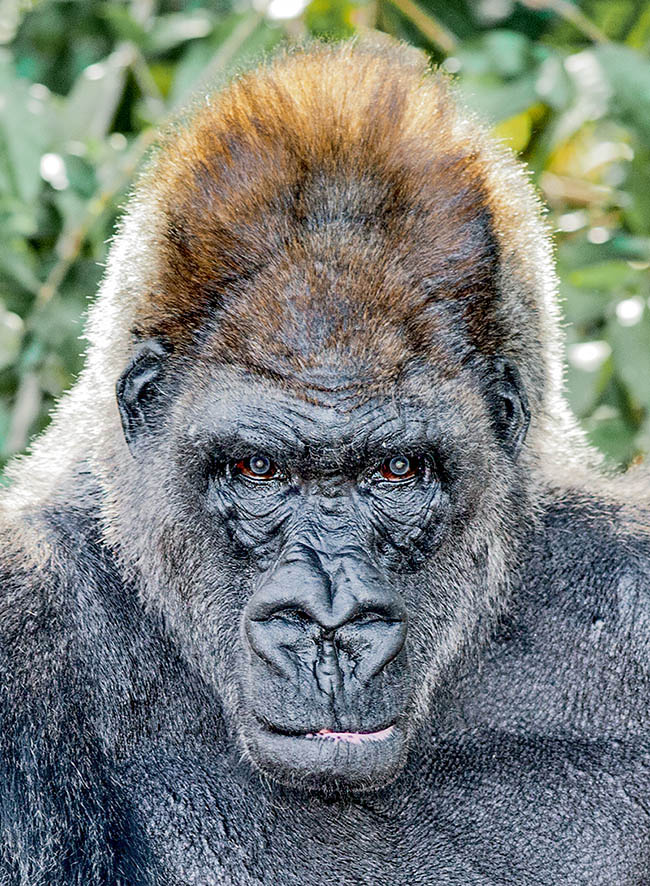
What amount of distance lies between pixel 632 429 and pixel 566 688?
2.21 meters

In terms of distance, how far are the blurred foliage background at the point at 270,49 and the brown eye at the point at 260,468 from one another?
235 centimetres

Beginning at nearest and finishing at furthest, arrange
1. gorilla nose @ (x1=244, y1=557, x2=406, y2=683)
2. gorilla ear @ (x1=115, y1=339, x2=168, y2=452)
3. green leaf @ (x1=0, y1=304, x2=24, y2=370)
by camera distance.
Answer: gorilla nose @ (x1=244, y1=557, x2=406, y2=683), gorilla ear @ (x1=115, y1=339, x2=168, y2=452), green leaf @ (x1=0, y1=304, x2=24, y2=370)

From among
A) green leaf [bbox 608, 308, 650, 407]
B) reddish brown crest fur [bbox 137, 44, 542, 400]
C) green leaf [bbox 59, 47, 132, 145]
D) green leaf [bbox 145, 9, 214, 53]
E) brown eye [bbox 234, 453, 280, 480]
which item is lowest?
green leaf [bbox 608, 308, 650, 407]

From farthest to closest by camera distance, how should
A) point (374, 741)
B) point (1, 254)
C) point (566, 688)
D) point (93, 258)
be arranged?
1. point (93, 258)
2. point (1, 254)
3. point (566, 688)
4. point (374, 741)

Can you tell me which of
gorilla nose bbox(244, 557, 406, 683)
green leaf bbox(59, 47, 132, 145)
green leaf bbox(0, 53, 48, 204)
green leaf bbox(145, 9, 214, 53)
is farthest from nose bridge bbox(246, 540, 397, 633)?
green leaf bbox(145, 9, 214, 53)

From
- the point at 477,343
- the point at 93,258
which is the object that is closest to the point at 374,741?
the point at 477,343

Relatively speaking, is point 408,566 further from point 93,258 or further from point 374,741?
point 93,258

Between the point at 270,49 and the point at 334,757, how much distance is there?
372 centimetres

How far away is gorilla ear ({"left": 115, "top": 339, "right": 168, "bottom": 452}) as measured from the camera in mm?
3438

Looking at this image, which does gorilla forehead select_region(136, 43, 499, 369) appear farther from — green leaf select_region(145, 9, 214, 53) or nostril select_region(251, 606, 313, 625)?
green leaf select_region(145, 9, 214, 53)

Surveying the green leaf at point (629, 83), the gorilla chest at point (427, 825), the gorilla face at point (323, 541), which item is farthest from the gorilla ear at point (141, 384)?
the green leaf at point (629, 83)

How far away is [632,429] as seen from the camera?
5.74 meters

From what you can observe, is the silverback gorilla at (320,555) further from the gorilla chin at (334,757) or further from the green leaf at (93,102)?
the green leaf at (93,102)

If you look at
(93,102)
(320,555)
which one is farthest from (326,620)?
(93,102)
